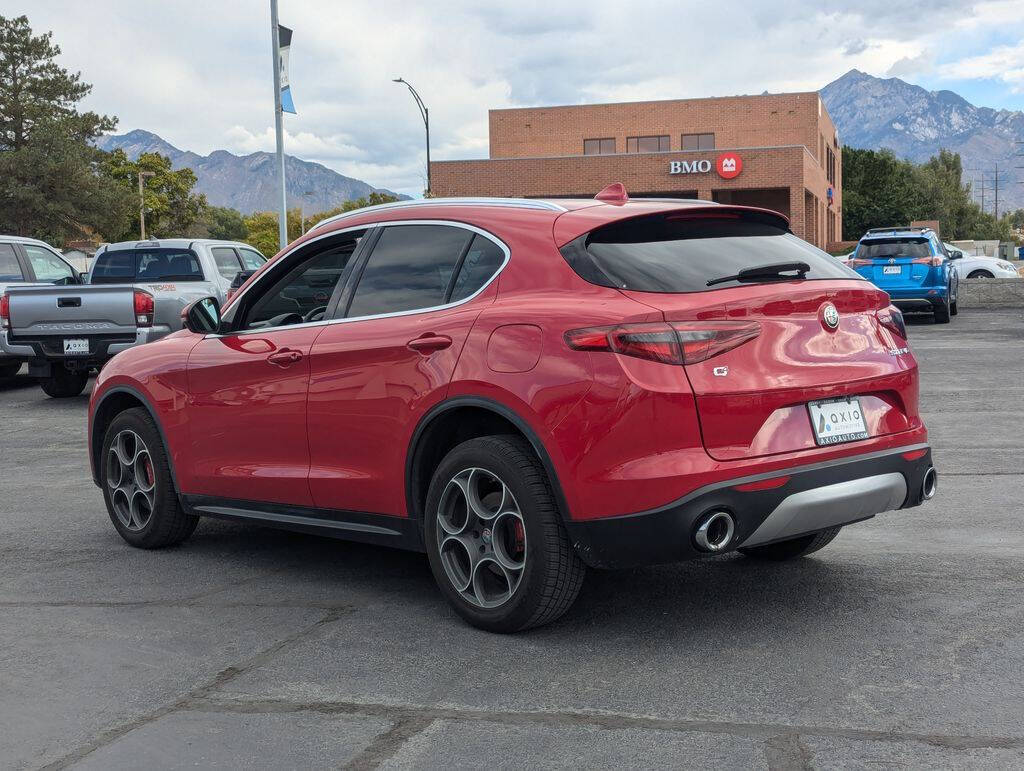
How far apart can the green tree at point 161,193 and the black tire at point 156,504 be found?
94996 millimetres

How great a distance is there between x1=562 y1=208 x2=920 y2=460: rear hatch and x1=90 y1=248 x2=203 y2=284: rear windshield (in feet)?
39.9

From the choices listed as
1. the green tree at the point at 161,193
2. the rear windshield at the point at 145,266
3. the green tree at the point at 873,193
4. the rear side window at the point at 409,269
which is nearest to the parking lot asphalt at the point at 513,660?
the rear side window at the point at 409,269

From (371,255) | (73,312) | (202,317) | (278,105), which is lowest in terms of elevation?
(202,317)

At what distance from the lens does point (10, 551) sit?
670 cm

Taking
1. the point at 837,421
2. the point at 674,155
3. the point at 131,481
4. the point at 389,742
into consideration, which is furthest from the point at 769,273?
the point at 674,155

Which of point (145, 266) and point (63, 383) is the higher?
point (145, 266)

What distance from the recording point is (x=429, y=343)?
5.02m

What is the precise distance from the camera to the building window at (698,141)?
69.9m

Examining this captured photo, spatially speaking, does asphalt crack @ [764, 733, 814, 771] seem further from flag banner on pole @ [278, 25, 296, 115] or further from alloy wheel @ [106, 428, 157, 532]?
flag banner on pole @ [278, 25, 296, 115]

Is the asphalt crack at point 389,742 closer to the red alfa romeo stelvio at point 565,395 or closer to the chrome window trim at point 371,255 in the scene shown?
the red alfa romeo stelvio at point 565,395

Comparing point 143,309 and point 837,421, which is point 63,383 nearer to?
point 143,309

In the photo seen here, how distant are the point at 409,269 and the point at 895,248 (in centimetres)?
2032

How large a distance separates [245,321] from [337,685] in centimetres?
252

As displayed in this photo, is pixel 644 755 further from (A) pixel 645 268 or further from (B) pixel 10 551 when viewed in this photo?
(B) pixel 10 551
